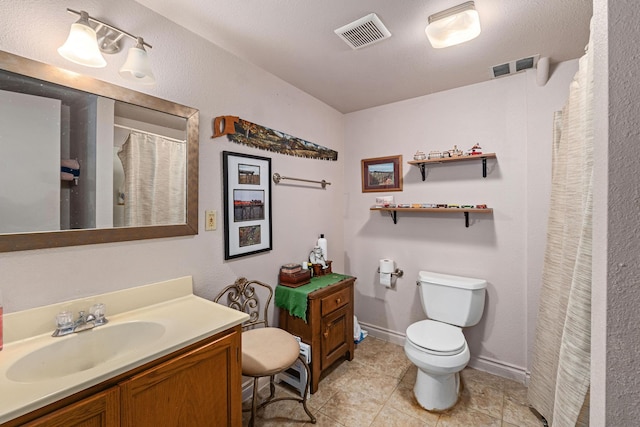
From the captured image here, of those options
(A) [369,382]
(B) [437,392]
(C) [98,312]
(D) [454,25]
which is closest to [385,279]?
(A) [369,382]

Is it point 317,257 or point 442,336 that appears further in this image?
point 317,257

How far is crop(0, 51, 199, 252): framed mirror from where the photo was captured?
104 cm

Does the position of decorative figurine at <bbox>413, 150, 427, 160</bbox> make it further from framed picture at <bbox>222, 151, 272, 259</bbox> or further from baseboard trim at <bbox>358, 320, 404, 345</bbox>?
baseboard trim at <bbox>358, 320, 404, 345</bbox>

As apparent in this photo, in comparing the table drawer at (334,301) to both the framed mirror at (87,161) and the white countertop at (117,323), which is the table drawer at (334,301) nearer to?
the white countertop at (117,323)

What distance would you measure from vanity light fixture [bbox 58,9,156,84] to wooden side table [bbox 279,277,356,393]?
1.60 m

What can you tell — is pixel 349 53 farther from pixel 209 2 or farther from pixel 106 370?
pixel 106 370

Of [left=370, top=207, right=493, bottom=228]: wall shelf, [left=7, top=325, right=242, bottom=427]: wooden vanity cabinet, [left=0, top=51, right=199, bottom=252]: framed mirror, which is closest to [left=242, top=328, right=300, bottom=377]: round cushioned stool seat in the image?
[left=7, top=325, right=242, bottom=427]: wooden vanity cabinet

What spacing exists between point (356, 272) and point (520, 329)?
56.4 inches

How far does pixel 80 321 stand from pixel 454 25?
2.24 m

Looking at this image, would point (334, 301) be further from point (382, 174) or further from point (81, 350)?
point (81, 350)

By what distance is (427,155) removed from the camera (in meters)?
2.40

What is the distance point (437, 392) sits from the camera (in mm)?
1774

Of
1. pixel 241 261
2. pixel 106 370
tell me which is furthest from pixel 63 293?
pixel 241 261

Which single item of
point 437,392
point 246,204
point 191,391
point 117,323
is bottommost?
point 437,392
